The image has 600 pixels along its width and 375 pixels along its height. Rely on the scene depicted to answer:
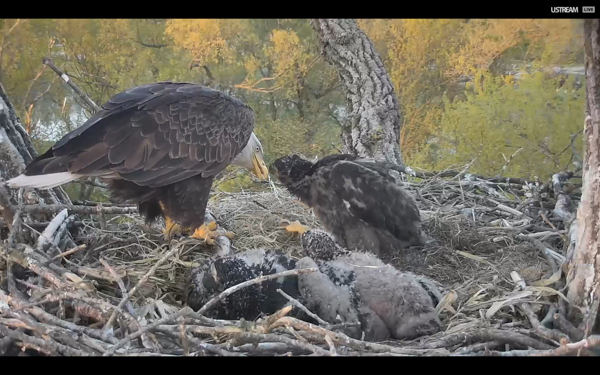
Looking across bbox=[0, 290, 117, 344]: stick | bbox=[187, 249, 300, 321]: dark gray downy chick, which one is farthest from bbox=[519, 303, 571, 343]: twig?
bbox=[0, 290, 117, 344]: stick

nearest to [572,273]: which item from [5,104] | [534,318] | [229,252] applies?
[534,318]

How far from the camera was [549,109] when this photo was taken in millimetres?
4535

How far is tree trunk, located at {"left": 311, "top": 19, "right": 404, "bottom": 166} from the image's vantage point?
12.5 ft

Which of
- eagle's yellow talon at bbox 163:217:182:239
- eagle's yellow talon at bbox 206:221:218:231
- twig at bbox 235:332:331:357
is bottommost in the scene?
twig at bbox 235:332:331:357

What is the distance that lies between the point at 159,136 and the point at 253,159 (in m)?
0.93

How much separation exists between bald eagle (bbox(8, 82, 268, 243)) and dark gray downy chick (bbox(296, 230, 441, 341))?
3.00 ft

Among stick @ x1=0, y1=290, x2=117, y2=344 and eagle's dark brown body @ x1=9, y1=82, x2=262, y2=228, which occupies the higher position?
eagle's dark brown body @ x1=9, y1=82, x2=262, y2=228

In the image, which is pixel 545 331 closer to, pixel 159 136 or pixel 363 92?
pixel 159 136

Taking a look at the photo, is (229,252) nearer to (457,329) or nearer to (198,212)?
(198,212)

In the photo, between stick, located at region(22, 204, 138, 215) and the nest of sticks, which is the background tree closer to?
the nest of sticks

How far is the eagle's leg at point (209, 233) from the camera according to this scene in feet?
8.98

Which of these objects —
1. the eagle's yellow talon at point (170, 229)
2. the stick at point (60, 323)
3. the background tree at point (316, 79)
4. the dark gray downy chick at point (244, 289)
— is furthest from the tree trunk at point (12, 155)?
the background tree at point (316, 79)

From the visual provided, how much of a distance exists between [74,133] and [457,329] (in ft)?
6.06
